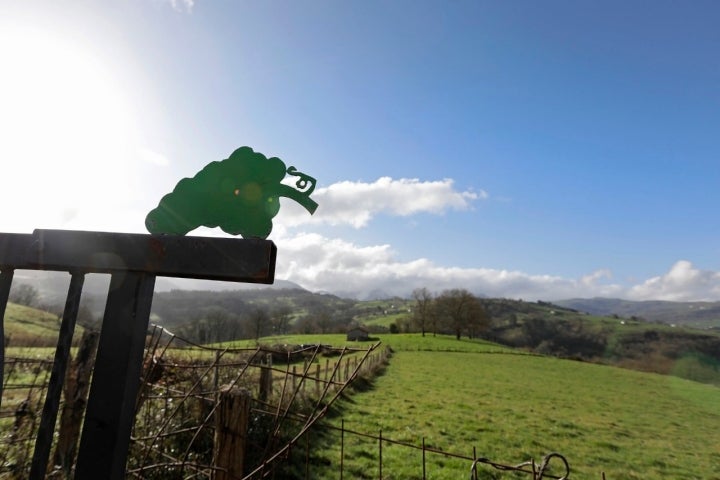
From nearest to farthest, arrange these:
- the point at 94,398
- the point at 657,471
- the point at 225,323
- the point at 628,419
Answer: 1. the point at 94,398
2. the point at 657,471
3. the point at 628,419
4. the point at 225,323

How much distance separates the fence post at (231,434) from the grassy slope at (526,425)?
14.0 feet

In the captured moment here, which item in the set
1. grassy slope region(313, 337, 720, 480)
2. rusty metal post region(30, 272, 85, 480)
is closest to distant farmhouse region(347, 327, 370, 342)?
grassy slope region(313, 337, 720, 480)

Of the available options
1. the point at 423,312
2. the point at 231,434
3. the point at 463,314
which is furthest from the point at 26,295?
the point at 231,434

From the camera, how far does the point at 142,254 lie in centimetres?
146

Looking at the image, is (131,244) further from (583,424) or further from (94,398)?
(583,424)

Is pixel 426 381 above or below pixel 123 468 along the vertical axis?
below

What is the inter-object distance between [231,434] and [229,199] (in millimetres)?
2332

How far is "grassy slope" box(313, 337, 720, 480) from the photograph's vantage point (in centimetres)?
984

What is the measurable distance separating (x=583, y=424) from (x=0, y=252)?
1832 centimetres

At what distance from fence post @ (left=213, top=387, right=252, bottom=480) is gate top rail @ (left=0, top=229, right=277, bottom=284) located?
2.12m

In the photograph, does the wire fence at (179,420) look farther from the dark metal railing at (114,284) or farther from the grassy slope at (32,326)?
the grassy slope at (32,326)

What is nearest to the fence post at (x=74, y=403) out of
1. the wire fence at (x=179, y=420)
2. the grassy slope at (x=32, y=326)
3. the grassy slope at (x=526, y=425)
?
the wire fence at (x=179, y=420)

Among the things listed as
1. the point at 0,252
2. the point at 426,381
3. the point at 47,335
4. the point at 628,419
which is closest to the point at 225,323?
the point at 47,335

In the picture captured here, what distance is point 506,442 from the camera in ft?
37.6
